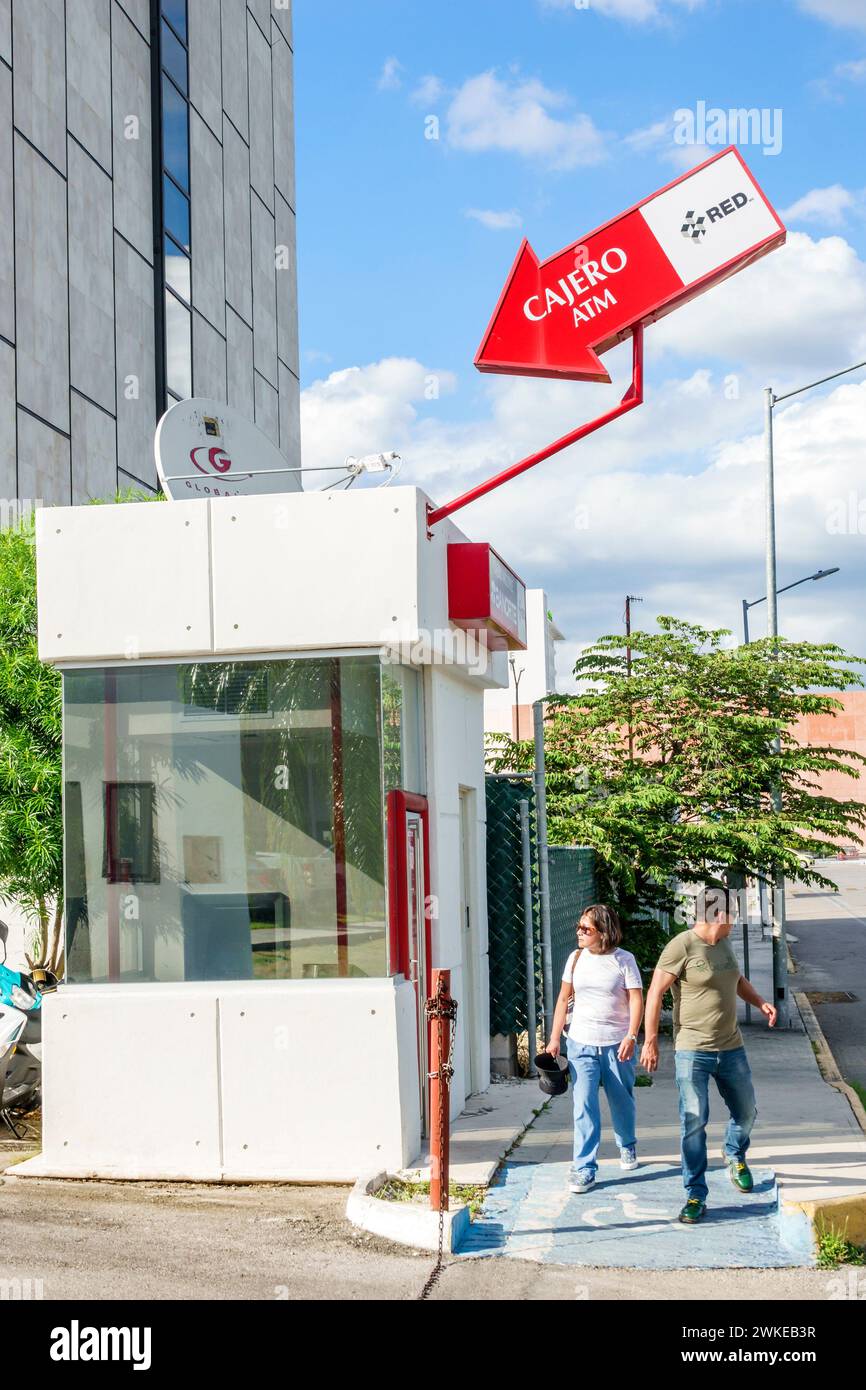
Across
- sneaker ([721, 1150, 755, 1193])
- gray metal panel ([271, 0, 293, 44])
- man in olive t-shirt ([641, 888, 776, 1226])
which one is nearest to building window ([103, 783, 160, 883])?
man in olive t-shirt ([641, 888, 776, 1226])

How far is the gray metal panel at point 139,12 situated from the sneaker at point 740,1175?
21.9m

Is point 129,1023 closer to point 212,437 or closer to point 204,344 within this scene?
point 212,437

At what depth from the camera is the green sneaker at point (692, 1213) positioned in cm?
750

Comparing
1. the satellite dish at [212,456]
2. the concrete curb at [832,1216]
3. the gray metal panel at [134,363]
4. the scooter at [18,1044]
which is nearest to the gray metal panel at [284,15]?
the gray metal panel at [134,363]

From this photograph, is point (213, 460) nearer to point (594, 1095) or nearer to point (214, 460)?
point (214, 460)

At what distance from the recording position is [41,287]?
19.7m

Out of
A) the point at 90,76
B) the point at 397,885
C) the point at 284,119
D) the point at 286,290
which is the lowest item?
the point at 397,885

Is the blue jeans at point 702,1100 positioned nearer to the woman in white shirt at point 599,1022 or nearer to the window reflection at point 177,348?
the woman in white shirt at point 599,1022

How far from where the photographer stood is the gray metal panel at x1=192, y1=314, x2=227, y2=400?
A: 25578mm

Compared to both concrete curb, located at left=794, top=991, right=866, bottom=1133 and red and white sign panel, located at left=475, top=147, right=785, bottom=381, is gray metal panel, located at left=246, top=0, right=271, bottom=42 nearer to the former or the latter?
concrete curb, located at left=794, top=991, right=866, bottom=1133

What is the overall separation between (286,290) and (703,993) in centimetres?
2696

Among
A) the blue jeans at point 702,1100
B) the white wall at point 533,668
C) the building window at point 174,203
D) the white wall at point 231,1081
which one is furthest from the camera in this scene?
the white wall at point 533,668

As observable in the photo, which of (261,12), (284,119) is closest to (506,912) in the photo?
(284,119)
